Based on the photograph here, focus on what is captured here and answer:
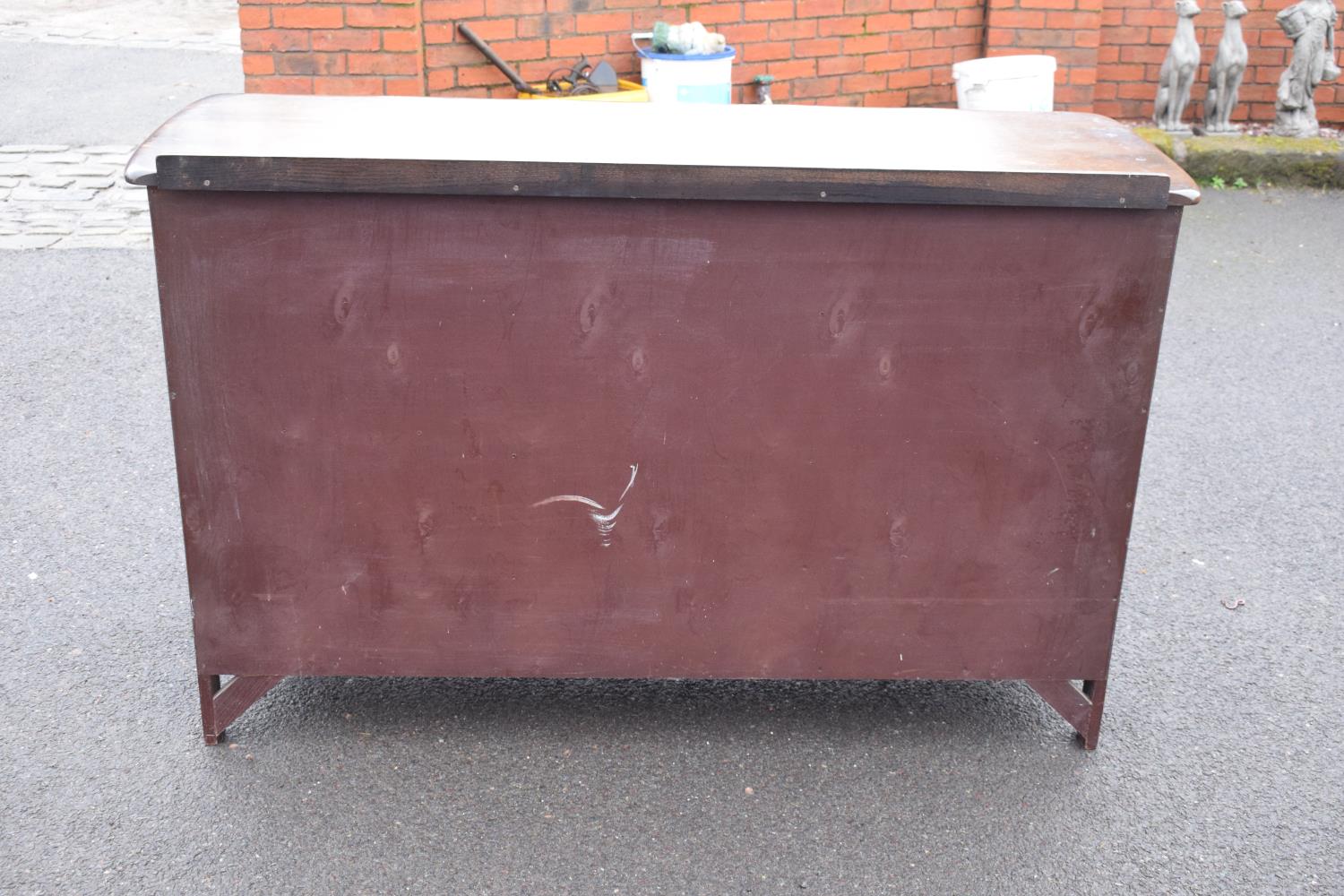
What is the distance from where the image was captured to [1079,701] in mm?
3064

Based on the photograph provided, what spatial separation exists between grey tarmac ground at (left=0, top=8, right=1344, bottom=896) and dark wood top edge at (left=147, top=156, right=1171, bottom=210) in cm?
127

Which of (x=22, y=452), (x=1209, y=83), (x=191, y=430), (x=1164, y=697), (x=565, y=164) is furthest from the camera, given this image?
(x=1209, y=83)

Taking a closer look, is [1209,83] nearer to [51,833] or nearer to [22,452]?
[22,452]

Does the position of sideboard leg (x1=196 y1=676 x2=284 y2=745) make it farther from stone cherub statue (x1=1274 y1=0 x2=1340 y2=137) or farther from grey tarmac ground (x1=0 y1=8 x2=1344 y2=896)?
stone cherub statue (x1=1274 y1=0 x2=1340 y2=137)

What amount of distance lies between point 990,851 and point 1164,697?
32.0 inches

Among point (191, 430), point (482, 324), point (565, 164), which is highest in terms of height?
point (565, 164)

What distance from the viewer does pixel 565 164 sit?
100.0 inches

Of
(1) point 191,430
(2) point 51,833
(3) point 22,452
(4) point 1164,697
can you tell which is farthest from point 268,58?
(4) point 1164,697

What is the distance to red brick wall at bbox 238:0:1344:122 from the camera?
19.2 feet

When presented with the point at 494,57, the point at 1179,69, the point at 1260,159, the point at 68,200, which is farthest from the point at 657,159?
the point at 1260,159

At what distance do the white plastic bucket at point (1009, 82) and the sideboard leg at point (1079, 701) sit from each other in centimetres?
480

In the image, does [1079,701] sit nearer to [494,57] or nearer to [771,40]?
[494,57]

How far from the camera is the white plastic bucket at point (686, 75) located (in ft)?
20.9

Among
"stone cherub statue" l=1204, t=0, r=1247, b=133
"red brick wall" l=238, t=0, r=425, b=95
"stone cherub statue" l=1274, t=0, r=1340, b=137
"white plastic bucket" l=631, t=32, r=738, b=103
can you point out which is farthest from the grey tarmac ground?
"stone cherub statue" l=1274, t=0, r=1340, b=137
